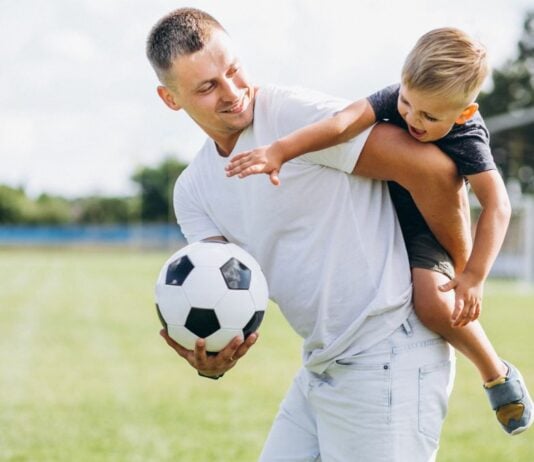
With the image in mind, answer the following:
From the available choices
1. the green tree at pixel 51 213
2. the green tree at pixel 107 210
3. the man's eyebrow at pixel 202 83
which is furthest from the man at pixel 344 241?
the green tree at pixel 107 210

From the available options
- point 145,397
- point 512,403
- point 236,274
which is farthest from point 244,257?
point 145,397

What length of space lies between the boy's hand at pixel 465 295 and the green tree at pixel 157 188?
238 feet

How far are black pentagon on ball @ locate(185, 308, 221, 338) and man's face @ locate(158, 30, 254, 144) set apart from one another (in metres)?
0.67

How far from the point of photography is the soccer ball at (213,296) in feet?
10.7

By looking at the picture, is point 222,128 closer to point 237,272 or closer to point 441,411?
point 237,272

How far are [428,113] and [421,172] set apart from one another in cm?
21

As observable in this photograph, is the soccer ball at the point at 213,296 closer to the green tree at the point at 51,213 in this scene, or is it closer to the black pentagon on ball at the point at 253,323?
the black pentagon on ball at the point at 253,323

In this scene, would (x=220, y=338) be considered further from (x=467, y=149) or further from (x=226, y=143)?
(x=467, y=149)

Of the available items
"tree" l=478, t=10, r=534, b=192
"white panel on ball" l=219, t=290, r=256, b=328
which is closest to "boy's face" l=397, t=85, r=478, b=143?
"white panel on ball" l=219, t=290, r=256, b=328

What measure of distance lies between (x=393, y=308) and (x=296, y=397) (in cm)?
65

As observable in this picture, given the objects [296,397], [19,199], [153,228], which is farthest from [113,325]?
[19,199]

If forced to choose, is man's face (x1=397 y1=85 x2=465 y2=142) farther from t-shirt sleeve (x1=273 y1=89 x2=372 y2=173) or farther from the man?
t-shirt sleeve (x1=273 y1=89 x2=372 y2=173)

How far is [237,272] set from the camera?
128 inches

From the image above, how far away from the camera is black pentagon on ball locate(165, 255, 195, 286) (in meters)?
3.36
